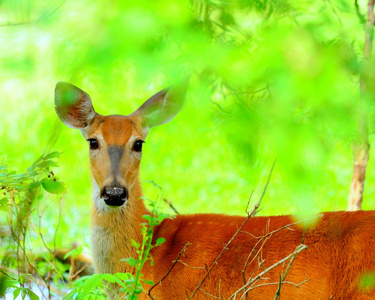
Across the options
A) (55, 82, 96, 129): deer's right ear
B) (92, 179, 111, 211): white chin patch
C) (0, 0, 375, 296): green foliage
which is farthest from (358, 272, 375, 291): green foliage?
(55, 82, 96, 129): deer's right ear

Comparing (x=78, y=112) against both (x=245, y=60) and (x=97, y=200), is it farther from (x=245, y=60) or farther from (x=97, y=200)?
(x=245, y=60)

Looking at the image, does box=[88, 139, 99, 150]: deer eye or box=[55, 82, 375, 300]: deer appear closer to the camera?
box=[55, 82, 375, 300]: deer

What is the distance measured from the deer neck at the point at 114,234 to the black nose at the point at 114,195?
236 mm

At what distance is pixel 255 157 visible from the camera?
174 centimetres

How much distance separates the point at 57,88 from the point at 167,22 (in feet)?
7.57

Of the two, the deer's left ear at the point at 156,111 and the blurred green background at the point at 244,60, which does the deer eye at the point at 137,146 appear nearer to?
the deer's left ear at the point at 156,111

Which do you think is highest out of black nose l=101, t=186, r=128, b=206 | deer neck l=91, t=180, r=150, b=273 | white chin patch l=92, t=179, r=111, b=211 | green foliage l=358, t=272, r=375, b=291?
green foliage l=358, t=272, r=375, b=291

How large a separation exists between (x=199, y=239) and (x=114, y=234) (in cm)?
71

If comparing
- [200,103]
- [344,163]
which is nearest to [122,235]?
[200,103]

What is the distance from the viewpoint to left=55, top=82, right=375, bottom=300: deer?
3.50 meters

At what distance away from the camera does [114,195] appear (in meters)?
3.83

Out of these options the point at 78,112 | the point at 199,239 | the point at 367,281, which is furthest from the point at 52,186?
the point at 367,281

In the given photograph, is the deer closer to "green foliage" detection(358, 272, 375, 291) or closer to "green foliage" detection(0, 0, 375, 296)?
"green foliage" detection(358, 272, 375, 291)

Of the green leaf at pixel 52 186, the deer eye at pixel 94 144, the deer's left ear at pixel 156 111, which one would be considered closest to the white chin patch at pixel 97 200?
the deer eye at pixel 94 144
